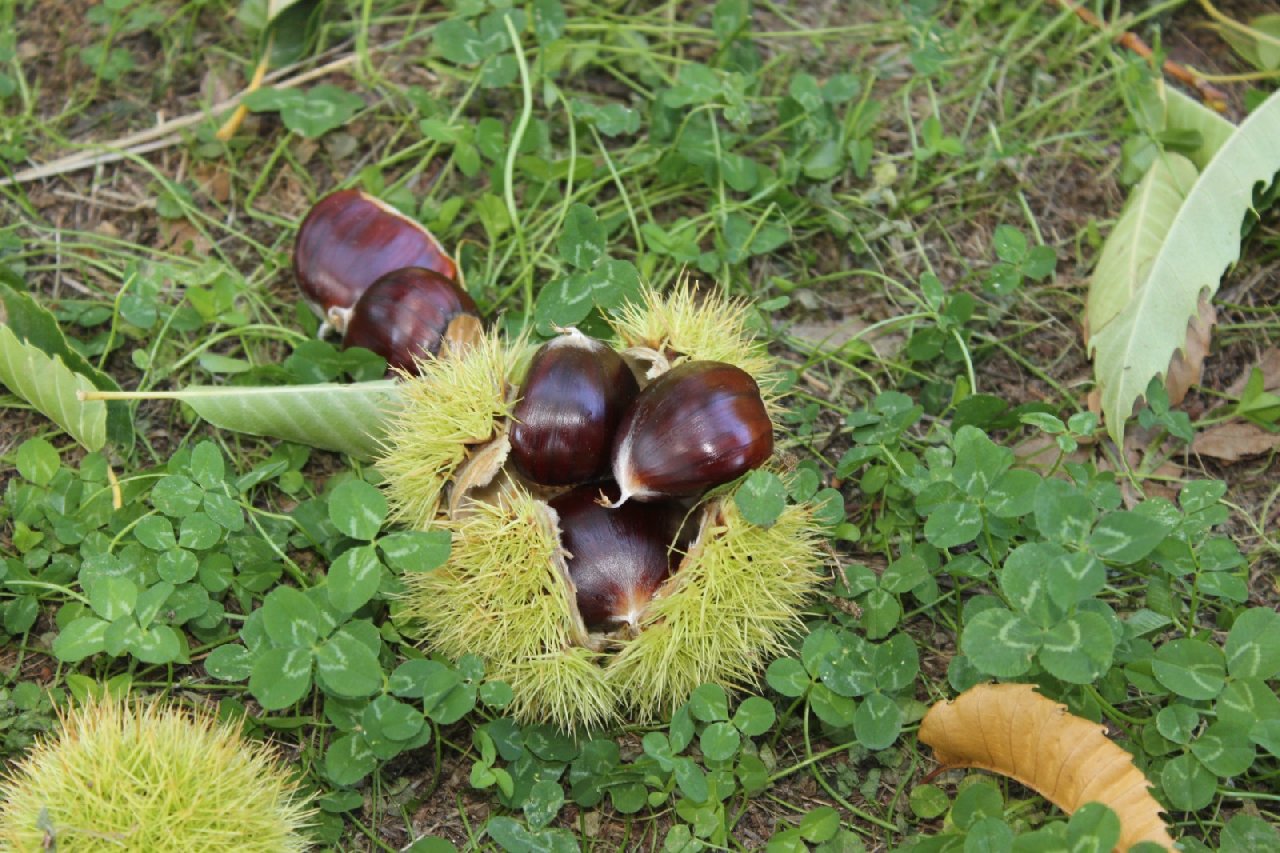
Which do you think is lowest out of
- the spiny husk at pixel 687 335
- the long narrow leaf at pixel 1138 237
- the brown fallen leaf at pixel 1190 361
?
the brown fallen leaf at pixel 1190 361

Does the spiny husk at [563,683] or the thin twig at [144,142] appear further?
the thin twig at [144,142]

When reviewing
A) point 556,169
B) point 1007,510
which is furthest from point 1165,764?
point 556,169

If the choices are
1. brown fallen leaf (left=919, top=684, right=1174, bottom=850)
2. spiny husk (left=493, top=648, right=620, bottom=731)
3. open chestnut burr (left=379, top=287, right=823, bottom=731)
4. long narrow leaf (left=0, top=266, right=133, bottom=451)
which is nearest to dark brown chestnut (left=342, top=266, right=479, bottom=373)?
open chestnut burr (left=379, top=287, right=823, bottom=731)

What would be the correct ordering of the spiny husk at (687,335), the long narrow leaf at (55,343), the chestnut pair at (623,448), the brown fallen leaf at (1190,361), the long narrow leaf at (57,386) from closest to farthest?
the chestnut pair at (623,448) → the spiny husk at (687,335) → the long narrow leaf at (57,386) → the long narrow leaf at (55,343) → the brown fallen leaf at (1190,361)

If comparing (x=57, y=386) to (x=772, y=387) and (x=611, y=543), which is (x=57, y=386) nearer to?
(x=611, y=543)

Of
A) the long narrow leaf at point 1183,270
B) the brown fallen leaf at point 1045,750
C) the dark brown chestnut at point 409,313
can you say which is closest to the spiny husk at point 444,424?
the dark brown chestnut at point 409,313

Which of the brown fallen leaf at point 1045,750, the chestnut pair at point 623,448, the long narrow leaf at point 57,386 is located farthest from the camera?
the long narrow leaf at point 57,386

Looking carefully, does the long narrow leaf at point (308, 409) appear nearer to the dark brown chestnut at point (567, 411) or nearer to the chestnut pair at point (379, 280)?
the chestnut pair at point (379, 280)

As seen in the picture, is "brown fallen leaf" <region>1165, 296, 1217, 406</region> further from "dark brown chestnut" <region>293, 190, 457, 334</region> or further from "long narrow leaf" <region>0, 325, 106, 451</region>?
"long narrow leaf" <region>0, 325, 106, 451</region>
